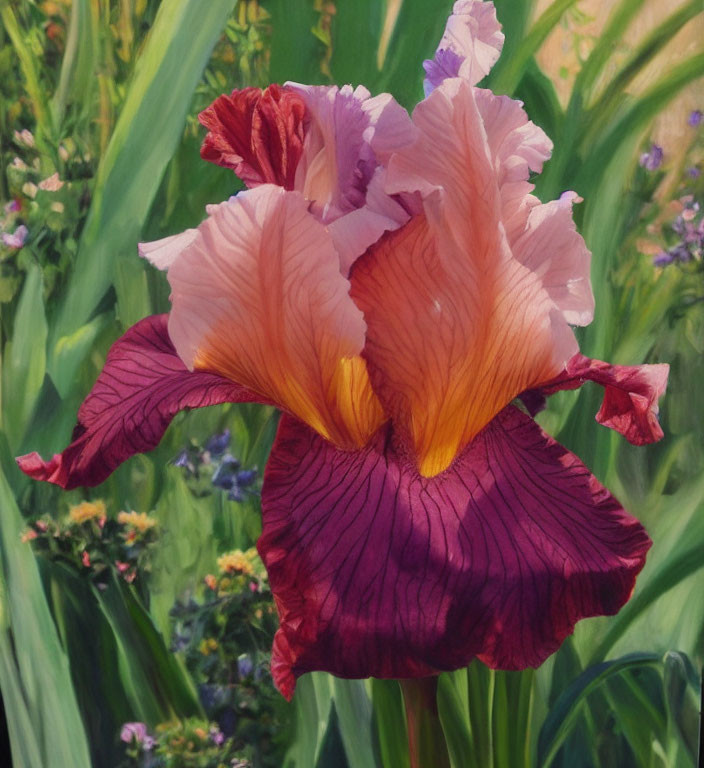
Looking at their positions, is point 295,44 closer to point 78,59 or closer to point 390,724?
point 78,59

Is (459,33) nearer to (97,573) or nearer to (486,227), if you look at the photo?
(486,227)

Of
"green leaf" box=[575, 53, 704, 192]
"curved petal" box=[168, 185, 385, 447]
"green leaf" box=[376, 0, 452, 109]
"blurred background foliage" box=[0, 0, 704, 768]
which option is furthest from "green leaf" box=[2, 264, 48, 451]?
"green leaf" box=[575, 53, 704, 192]

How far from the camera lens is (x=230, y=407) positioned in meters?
0.77

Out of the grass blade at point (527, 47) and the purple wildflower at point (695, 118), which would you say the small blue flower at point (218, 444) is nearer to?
the grass blade at point (527, 47)

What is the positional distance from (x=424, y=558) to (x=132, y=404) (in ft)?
0.81

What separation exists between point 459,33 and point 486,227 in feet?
0.52

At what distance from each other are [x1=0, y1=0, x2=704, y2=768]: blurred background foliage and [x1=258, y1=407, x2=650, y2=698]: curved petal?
114mm

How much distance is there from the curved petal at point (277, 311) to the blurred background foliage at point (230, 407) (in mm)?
140

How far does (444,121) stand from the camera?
575 mm


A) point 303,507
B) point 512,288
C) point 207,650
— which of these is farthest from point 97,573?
point 512,288

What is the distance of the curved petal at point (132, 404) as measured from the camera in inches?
26.8

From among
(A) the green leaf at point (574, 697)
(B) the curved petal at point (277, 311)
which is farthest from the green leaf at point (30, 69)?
(A) the green leaf at point (574, 697)

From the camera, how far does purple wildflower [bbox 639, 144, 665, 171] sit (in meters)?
0.77

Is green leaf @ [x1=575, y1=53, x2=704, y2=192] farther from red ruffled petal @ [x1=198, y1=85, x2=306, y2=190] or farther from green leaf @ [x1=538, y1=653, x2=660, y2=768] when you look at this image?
green leaf @ [x1=538, y1=653, x2=660, y2=768]
